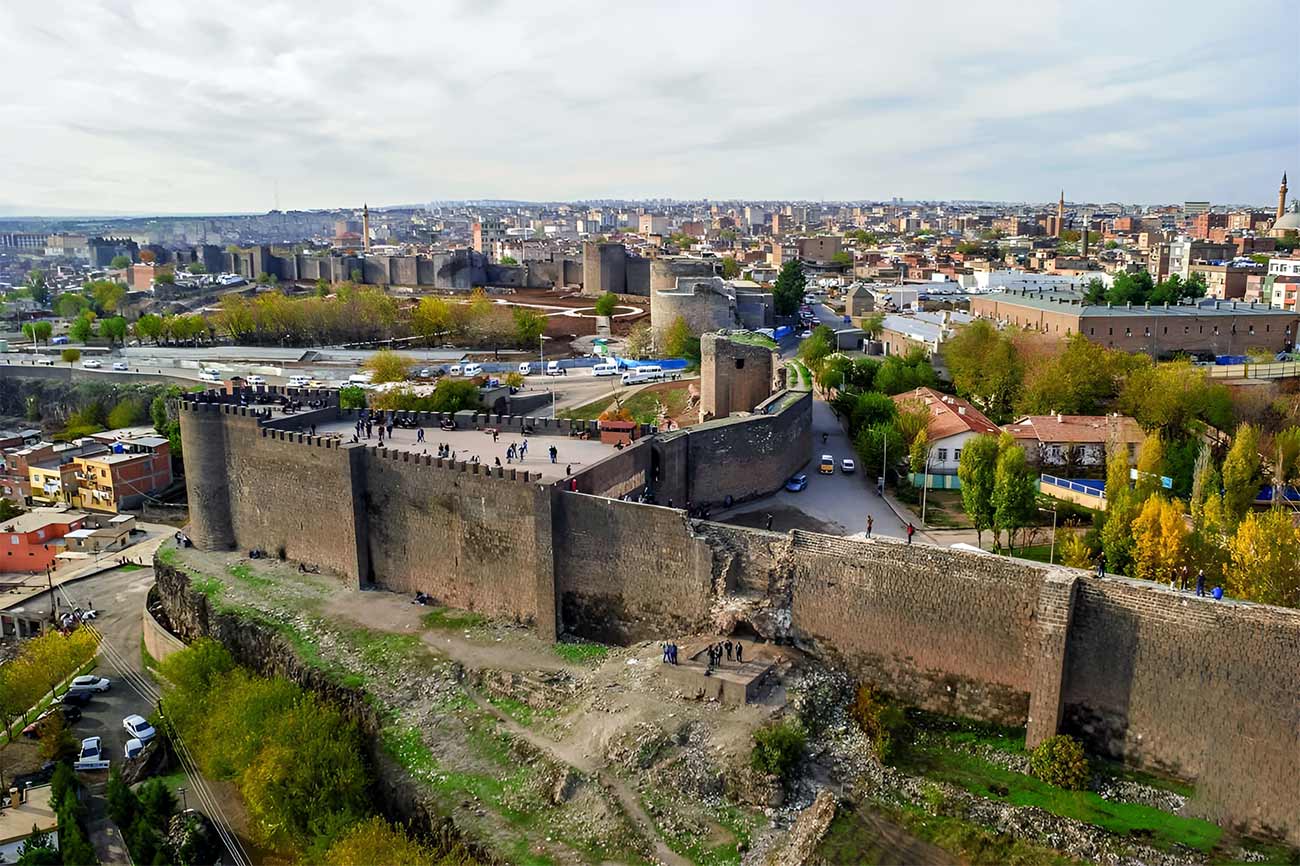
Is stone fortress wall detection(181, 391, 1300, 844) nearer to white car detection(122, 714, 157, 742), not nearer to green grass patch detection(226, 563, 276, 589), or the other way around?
green grass patch detection(226, 563, 276, 589)

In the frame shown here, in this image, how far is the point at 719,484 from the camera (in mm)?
26141

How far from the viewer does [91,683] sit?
23.4 meters

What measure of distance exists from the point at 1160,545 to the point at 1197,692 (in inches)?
238

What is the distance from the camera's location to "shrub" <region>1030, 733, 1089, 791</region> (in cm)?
1482

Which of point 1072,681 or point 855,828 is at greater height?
point 1072,681

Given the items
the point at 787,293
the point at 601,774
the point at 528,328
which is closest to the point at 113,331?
the point at 528,328

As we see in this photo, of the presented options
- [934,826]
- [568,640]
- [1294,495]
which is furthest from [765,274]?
[934,826]

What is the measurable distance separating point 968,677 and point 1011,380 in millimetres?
23095

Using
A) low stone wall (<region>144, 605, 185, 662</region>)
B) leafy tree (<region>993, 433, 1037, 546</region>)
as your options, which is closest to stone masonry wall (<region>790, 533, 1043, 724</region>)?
leafy tree (<region>993, 433, 1037, 546</region>)

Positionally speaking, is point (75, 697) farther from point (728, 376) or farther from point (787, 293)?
point (787, 293)

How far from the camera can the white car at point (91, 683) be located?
23219 millimetres

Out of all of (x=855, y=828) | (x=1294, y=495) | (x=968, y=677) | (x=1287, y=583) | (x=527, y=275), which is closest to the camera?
(x=855, y=828)

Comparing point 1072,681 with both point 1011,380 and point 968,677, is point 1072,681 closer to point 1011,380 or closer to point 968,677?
point 968,677

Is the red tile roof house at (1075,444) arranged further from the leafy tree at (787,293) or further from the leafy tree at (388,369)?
the leafy tree at (388,369)
